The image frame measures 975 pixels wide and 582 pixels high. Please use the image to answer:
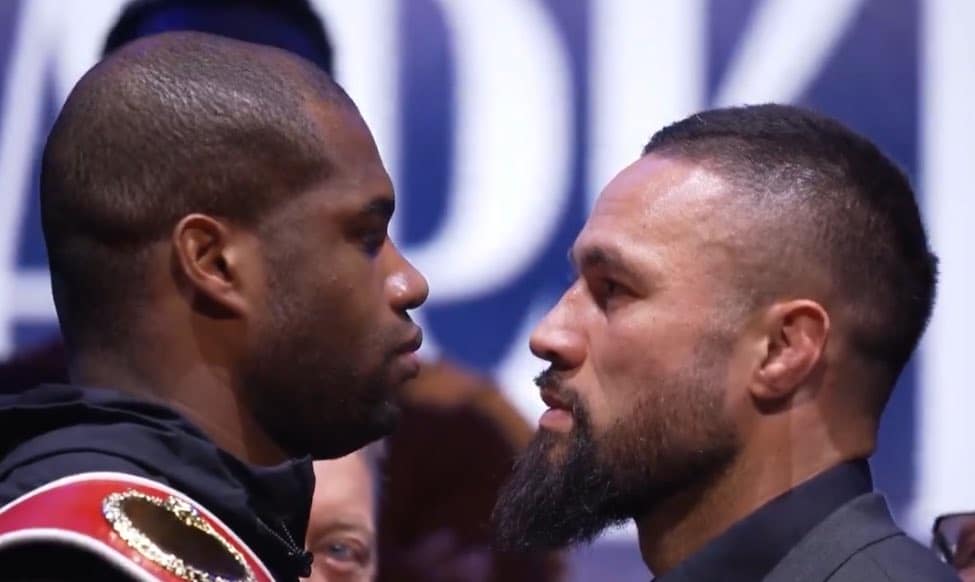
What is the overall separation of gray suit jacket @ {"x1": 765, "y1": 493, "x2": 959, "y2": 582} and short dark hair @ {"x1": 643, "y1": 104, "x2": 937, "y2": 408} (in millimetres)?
162

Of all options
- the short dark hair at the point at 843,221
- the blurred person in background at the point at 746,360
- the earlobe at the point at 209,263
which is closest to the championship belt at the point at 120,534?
the earlobe at the point at 209,263

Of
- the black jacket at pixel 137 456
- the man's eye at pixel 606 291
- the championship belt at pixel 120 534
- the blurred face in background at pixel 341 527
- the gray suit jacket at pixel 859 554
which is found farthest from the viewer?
the blurred face in background at pixel 341 527

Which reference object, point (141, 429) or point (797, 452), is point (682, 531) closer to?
point (797, 452)

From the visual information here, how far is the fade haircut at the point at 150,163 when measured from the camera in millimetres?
1712

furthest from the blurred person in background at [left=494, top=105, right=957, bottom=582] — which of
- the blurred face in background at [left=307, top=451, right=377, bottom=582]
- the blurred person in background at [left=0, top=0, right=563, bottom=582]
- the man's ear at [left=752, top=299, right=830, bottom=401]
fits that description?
the blurred person in background at [left=0, top=0, right=563, bottom=582]

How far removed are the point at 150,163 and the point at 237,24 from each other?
1.38 meters

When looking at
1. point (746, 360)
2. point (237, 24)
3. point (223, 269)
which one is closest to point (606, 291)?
point (746, 360)

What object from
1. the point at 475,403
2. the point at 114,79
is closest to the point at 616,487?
the point at 114,79

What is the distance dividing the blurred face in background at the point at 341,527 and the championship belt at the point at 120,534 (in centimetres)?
109

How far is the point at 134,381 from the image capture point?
5.64 ft

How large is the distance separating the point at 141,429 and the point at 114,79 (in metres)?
0.34

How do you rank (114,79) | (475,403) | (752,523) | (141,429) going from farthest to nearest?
(475,403), (752,523), (114,79), (141,429)

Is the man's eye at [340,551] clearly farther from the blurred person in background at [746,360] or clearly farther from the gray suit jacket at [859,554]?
the gray suit jacket at [859,554]

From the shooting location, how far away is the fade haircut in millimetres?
1712
